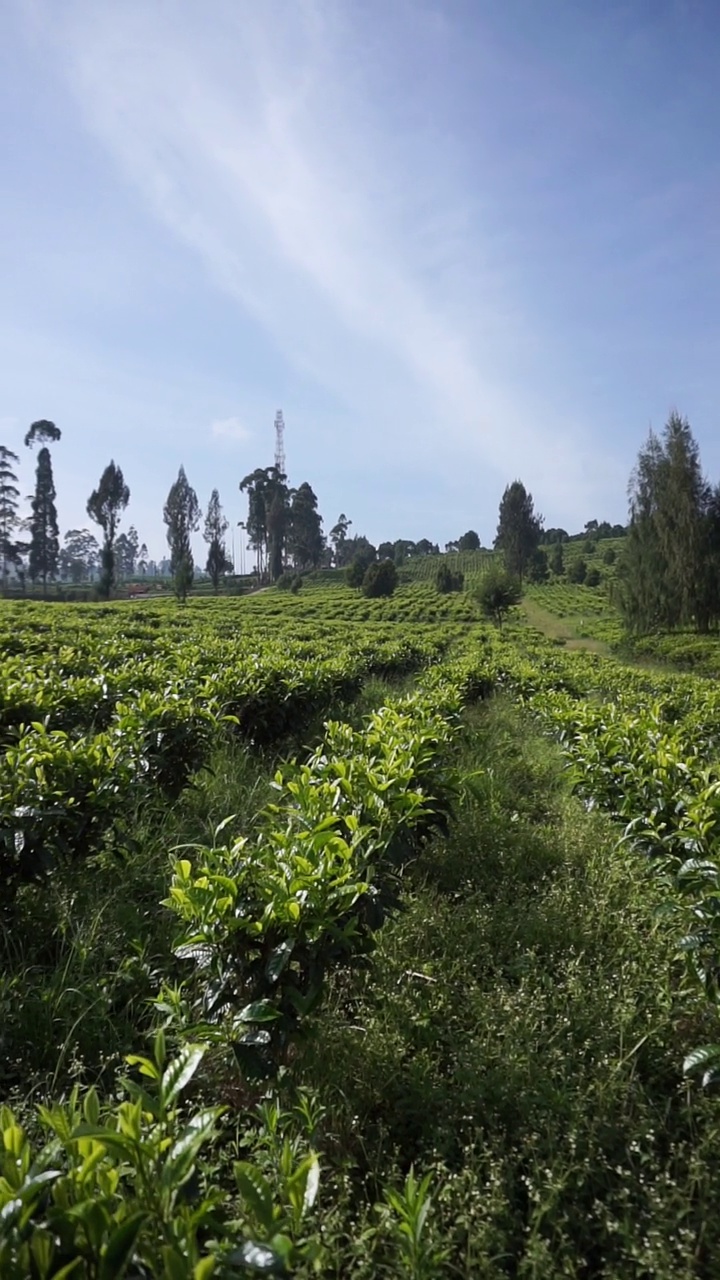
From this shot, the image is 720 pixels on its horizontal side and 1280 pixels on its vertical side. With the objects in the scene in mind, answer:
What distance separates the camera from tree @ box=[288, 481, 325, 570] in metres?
84.1

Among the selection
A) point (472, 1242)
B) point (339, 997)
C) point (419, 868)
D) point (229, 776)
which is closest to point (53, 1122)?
point (472, 1242)

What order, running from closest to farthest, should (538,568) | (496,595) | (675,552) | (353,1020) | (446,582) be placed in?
(353,1020) → (675,552) → (496,595) → (446,582) → (538,568)

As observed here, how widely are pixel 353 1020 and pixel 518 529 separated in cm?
6727

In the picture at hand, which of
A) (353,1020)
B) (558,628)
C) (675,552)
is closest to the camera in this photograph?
(353,1020)

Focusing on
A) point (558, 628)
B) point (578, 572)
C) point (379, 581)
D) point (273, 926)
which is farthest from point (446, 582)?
point (273, 926)

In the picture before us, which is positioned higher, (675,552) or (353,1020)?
(675,552)

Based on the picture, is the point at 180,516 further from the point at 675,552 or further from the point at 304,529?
the point at 675,552

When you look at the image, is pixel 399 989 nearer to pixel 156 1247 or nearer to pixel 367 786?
pixel 367 786

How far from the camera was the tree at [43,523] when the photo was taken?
59156mm

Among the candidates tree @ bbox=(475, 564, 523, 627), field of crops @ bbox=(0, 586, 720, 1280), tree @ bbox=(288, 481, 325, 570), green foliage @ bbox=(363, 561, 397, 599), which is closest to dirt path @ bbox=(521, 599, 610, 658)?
tree @ bbox=(475, 564, 523, 627)

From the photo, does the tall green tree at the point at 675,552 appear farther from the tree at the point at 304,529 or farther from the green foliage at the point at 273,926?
the tree at the point at 304,529

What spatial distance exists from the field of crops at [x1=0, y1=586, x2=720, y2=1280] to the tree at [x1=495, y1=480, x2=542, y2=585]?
63.6 metres

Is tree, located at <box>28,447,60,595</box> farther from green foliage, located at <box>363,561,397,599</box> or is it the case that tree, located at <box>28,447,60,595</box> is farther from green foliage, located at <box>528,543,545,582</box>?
green foliage, located at <box>528,543,545,582</box>

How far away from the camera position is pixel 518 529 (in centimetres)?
6606
